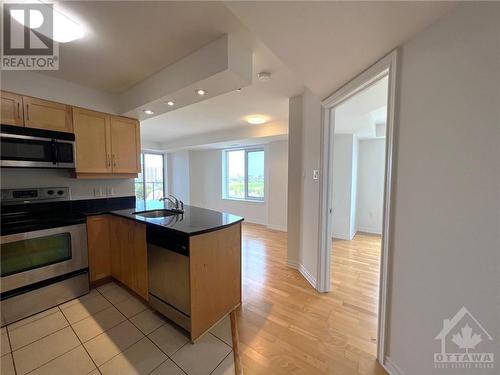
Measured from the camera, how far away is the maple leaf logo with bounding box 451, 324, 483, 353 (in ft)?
3.08

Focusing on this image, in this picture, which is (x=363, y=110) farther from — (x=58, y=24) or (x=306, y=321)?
(x=58, y=24)

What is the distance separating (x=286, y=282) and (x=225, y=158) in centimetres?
451

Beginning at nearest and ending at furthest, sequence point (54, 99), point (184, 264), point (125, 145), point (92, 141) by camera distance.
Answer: point (184, 264) → point (54, 99) → point (92, 141) → point (125, 145)

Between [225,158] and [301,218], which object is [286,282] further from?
[225,158]

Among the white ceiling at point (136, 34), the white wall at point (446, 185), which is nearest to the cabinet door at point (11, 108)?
the white ceiling at point (136, 34)

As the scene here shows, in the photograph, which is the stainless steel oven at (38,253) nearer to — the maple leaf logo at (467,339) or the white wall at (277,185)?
the maple leaf logo at (467,339)

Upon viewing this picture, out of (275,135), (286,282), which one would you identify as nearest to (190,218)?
(286,282)

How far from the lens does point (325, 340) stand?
1686 mm

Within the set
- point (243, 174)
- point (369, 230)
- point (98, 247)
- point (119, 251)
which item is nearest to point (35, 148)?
point (98, 247)

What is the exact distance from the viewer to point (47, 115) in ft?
7.40

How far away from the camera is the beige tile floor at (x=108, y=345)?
4.70 feet

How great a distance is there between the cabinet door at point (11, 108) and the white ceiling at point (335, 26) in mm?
2482

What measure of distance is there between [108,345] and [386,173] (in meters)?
2.49

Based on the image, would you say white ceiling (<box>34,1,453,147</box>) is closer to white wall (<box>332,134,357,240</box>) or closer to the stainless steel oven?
the stainless steel oven
